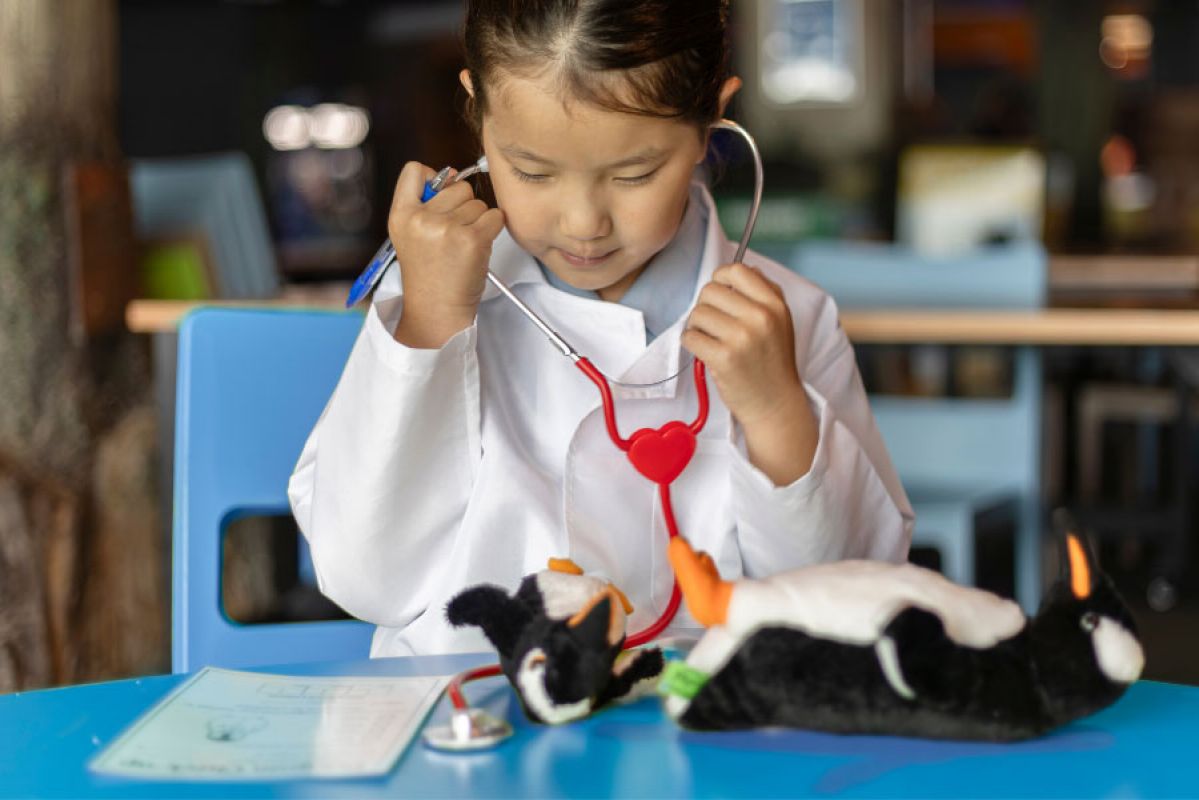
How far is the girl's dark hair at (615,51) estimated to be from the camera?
3.41ft

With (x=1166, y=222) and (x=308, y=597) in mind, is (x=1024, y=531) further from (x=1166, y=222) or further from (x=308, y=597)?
(x=1166, y=222)

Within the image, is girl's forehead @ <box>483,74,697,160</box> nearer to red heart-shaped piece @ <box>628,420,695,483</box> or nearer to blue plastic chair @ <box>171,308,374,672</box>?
red heart-shaped piece @ <box>628,420,695,483</box>

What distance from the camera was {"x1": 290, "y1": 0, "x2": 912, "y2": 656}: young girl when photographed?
1.03m

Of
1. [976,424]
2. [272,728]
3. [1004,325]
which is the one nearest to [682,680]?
[272,728]

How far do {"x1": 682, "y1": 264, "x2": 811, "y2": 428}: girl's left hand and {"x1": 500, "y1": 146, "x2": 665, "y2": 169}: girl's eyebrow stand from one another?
110 mm

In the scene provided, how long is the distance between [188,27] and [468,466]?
12758 millimetres

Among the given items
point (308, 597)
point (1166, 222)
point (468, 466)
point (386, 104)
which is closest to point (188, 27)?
point (386, 104)

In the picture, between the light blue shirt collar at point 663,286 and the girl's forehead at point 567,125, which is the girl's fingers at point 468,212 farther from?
the light blue shirt collar at point 663,286

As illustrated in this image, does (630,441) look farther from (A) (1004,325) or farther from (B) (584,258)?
(A) (1004,325)

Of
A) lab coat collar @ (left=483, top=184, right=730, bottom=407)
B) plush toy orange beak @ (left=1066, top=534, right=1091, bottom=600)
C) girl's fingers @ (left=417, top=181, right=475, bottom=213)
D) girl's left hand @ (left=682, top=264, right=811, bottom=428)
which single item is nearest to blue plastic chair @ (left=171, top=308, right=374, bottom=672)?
lab coat collar @ (left=483, top=184, right=730, bottom=407)

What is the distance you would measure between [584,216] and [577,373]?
0.22 metres

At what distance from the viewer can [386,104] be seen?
1291 centimetres

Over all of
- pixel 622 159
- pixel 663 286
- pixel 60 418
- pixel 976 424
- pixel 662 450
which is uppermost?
pixel 622 159

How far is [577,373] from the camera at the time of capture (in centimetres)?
121
